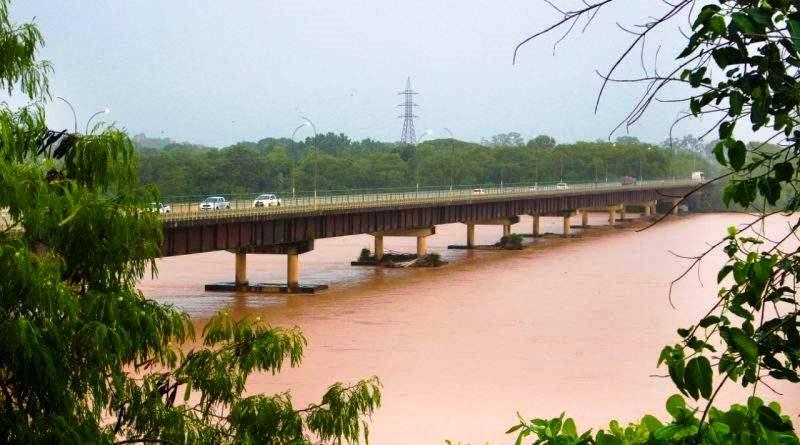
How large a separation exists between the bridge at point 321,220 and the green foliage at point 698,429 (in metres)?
31.1

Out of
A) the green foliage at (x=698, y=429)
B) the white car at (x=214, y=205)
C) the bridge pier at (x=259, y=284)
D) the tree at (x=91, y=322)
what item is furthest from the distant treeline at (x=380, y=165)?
the green foliage at (x=698, y=429)

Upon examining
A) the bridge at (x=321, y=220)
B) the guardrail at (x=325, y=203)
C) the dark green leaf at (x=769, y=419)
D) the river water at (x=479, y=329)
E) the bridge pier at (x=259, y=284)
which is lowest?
the river water at (x=479, y=329)

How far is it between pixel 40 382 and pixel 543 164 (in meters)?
126

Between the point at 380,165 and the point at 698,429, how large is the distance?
326ft

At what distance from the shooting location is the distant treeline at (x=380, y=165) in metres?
80.6

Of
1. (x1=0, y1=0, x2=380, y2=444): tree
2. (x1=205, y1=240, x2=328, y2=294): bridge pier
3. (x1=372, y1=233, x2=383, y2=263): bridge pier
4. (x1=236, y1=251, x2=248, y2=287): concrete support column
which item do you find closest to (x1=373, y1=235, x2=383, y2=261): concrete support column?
(x1=372, y1=233, x2=383, y2=263): bridge pier

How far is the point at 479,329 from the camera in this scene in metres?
36.0

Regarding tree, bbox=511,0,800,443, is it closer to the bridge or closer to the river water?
the river water

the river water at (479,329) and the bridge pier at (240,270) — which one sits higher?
the bridge pier at (240,270)

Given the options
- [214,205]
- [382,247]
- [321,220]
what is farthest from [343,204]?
[214,205]

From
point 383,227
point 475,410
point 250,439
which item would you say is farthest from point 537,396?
point 383,227

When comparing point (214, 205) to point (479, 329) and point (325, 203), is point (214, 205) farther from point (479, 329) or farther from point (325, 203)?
point (479, 329)

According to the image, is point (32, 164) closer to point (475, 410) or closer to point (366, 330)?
point (475, 410)

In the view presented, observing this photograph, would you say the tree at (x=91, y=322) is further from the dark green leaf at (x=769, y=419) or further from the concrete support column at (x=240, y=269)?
the concrete support column at (x=240, y=269)
